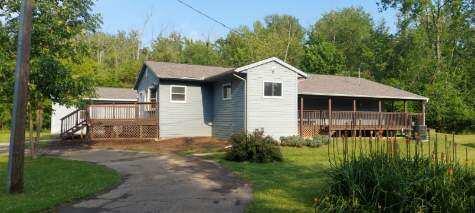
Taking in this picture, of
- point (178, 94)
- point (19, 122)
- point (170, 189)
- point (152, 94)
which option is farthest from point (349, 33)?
point (19, 122)

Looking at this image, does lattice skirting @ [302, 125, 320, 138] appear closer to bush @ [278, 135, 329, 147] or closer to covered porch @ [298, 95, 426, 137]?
covered porch @ [298, 95, 426, 137]

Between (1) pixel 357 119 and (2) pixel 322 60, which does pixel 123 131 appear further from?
(2) pixel 322 60

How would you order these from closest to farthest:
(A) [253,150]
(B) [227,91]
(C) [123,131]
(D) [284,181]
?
(D) [284,181] < (A) [253,150] < (B) [227,91] < (C) [123,131]

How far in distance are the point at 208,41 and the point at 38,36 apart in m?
50.7

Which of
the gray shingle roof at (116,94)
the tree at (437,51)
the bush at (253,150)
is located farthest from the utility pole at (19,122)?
the tree at (437,51)

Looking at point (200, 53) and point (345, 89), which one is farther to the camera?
point (200, 53)

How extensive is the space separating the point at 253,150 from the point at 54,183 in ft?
23.4

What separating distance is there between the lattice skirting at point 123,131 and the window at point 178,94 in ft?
6.19

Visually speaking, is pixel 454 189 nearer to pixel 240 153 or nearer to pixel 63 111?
pixel 240 153

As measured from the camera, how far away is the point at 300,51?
200 ft

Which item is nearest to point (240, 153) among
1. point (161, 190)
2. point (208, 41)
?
point (161, 190)

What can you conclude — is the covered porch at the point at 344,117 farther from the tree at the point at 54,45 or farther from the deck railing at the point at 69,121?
the deck railing at the point at 69,121

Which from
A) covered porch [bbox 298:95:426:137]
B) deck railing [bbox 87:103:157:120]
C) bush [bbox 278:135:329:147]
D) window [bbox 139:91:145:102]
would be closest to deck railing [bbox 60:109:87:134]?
deck railing [bbox 87:103:157:120]

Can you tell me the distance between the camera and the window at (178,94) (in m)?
26.0
